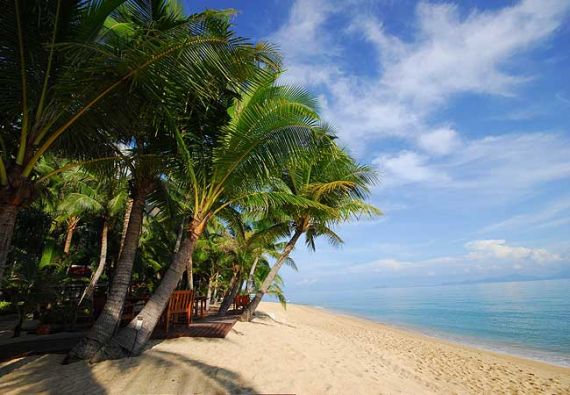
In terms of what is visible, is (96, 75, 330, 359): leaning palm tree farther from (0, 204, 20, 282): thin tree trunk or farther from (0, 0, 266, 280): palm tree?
(0, 204, 20, 282): thin tree trunk

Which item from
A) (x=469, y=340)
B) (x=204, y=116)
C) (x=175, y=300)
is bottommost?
(x=469, y=340)

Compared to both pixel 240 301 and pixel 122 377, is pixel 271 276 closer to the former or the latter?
pixel 240 301

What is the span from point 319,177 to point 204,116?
230 inches

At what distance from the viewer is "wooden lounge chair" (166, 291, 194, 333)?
25.1 feet

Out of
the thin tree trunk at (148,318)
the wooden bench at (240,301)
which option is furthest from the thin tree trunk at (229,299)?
the thin tree trunk at (148,318)

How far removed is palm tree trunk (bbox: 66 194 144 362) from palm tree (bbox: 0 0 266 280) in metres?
2.11

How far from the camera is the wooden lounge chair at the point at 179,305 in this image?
302 inches

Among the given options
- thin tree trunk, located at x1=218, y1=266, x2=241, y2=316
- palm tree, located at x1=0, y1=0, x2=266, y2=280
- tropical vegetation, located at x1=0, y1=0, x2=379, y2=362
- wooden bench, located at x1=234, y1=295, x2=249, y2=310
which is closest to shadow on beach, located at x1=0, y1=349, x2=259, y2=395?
tropical vegetation, located at x1=0, y1=0, x2=379, y2=362

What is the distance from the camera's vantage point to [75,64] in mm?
4359

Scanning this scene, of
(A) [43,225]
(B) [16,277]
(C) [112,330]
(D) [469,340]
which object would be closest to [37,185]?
(C) [112,330]

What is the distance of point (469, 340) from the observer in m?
17.9

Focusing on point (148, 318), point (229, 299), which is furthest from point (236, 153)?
point (229, 299)

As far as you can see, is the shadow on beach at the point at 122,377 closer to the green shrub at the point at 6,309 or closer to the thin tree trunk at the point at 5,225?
the thin tree trunk at the point at 5,225

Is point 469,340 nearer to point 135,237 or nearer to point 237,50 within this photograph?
point 135,237
